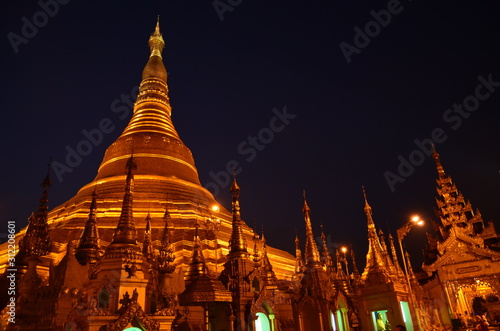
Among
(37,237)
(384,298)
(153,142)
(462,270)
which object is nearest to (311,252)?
(384,298)

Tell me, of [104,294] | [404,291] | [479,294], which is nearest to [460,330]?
[404,291]

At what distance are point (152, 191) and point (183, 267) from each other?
8.88m

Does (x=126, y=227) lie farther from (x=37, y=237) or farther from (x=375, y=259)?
(x=375, y=259)

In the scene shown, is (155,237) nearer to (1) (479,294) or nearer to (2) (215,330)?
(2) (215,330)

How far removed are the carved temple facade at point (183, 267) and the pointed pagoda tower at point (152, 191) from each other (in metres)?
0.12

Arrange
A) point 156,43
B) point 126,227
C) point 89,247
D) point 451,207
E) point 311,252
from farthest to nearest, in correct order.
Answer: point 156,43 → point 451,207 → point 311,252 → point 89,247 → point 126,227

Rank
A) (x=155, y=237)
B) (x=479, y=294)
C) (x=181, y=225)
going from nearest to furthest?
(x=155, y=237), (x=181, y=225), (x=479, y=294)

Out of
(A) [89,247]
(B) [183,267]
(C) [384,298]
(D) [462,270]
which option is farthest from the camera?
(D) [462,270]

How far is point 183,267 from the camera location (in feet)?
63.4

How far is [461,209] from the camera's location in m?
30.5

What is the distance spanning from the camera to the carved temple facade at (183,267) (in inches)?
370

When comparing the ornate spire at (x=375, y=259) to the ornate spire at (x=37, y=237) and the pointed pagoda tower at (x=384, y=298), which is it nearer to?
the pointed pagoda tower at (x=384, y=298)

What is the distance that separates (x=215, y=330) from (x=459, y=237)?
22.6 metres

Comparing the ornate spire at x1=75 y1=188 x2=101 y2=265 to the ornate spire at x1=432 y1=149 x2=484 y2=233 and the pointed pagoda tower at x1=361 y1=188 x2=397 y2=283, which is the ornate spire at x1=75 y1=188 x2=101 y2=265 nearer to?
the pointed pagoda tower at x1=361 y1=188 x2=397 y2=283
